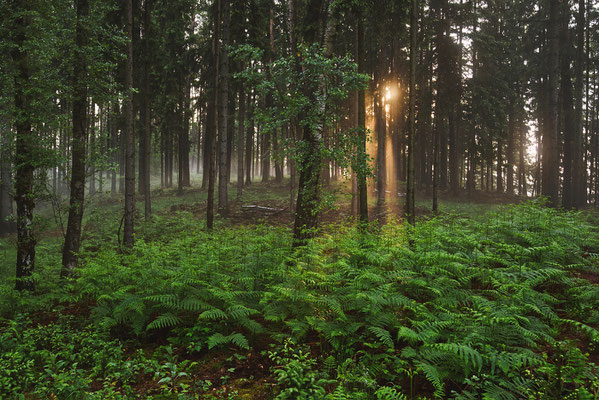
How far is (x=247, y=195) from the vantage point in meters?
26.6

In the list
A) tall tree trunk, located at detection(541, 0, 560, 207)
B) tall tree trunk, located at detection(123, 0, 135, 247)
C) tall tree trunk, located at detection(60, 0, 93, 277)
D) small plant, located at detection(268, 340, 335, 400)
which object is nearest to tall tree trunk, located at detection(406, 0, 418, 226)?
small plant, located at detection(268, 340, 335, 400)

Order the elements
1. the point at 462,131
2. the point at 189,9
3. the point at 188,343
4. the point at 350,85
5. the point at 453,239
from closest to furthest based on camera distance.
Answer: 1. the point at 188,343
2. the point at 453,239
3. the point at 350,85
4. the point at 189,9
5. the point at 462,131

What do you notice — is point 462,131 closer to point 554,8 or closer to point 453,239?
point 554,8

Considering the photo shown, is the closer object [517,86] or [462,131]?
[462,131]

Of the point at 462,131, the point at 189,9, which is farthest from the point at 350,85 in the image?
the point at 462,131

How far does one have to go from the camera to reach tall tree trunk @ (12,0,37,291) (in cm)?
806

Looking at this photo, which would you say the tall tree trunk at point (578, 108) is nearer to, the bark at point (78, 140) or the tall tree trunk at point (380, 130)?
the tall tree trunk at point (380, 130)

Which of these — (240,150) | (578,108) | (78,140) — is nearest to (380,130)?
(240,150)

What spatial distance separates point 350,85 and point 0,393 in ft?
30.0

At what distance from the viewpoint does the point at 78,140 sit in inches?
356

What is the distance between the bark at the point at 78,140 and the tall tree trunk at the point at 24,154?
898 mm

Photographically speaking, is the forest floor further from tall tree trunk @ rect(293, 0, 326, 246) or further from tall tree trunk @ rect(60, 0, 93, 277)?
tall tree trunk @ rect(60, 0, 93, 277)

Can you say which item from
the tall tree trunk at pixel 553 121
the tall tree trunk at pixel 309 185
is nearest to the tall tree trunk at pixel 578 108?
the tall tree trunk at pixel 553 121

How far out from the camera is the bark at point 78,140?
29.1ft
